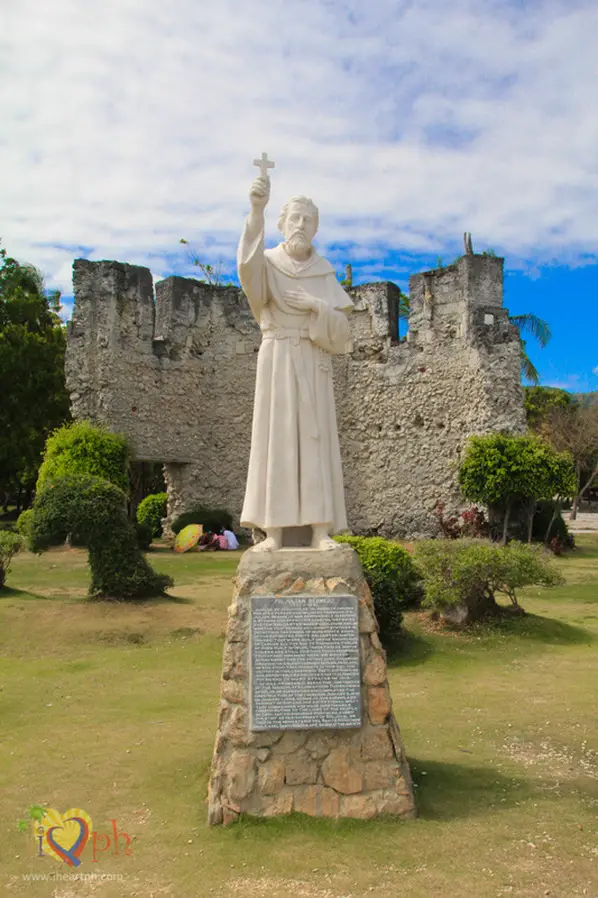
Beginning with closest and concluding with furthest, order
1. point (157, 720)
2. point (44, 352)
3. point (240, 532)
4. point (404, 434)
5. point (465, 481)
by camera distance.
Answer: point (157, 720)
point (465, 481)
point (404, 434)
point (240, 532)
point (44, 352)

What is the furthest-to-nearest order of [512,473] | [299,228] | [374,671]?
1. [512,473]
2. [299,228]
3. [374,671]

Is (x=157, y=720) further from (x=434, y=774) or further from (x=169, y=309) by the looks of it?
(x=169, y=309)

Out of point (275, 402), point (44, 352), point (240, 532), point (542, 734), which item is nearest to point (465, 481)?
point (240, 532)

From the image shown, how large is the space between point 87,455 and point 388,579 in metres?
10.3

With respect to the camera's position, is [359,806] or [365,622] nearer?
[359,806]

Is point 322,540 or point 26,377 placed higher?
point 26,377

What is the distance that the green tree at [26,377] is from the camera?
Answer: 2477cm

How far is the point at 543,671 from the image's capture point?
7680 mm

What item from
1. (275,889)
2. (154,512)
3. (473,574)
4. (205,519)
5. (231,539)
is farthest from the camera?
(154,512)

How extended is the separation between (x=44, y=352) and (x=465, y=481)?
15.7m

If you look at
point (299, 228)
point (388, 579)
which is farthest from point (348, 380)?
point (299, 228)
